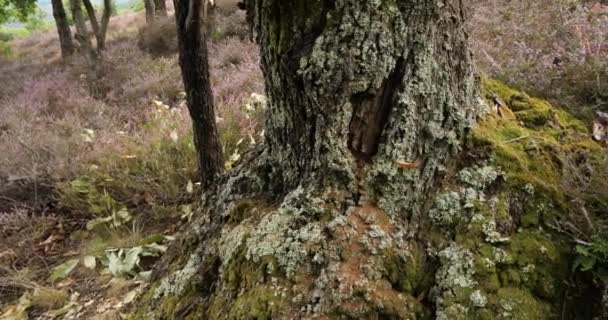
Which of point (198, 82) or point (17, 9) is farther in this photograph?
point (17, 9)

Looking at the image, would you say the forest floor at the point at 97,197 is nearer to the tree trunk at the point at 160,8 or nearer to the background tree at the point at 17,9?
the background tree at the point at 17,9

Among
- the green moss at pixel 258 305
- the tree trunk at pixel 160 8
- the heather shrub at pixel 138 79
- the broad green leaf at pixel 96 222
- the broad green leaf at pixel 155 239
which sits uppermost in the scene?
the tree trunk at pixel 160 8

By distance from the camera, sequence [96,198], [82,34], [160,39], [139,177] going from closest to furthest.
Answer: [96,198]
[139,177]
[82,34]
[160,39]

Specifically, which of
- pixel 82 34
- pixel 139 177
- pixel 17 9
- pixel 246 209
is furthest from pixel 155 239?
pixel 17 9

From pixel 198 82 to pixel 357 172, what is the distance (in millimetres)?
1327

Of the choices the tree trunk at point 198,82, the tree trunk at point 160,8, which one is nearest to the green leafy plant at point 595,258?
the tree trunk at point 198,82

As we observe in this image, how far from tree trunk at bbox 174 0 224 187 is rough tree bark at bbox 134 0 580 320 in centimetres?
72

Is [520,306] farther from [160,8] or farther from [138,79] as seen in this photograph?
[160,8]

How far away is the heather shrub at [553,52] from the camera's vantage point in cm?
248

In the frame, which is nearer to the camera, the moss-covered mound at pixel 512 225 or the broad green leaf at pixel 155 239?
the moss-covered mound at pixel 512 225

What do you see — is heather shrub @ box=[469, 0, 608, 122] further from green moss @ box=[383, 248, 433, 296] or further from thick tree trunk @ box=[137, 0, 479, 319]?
green moss @ box=[383, 248, 433, 296]

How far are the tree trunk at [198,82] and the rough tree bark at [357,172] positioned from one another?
722 millimetres

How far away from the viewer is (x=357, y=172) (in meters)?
1.57

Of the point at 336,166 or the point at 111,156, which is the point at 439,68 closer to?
the point at 336,166
